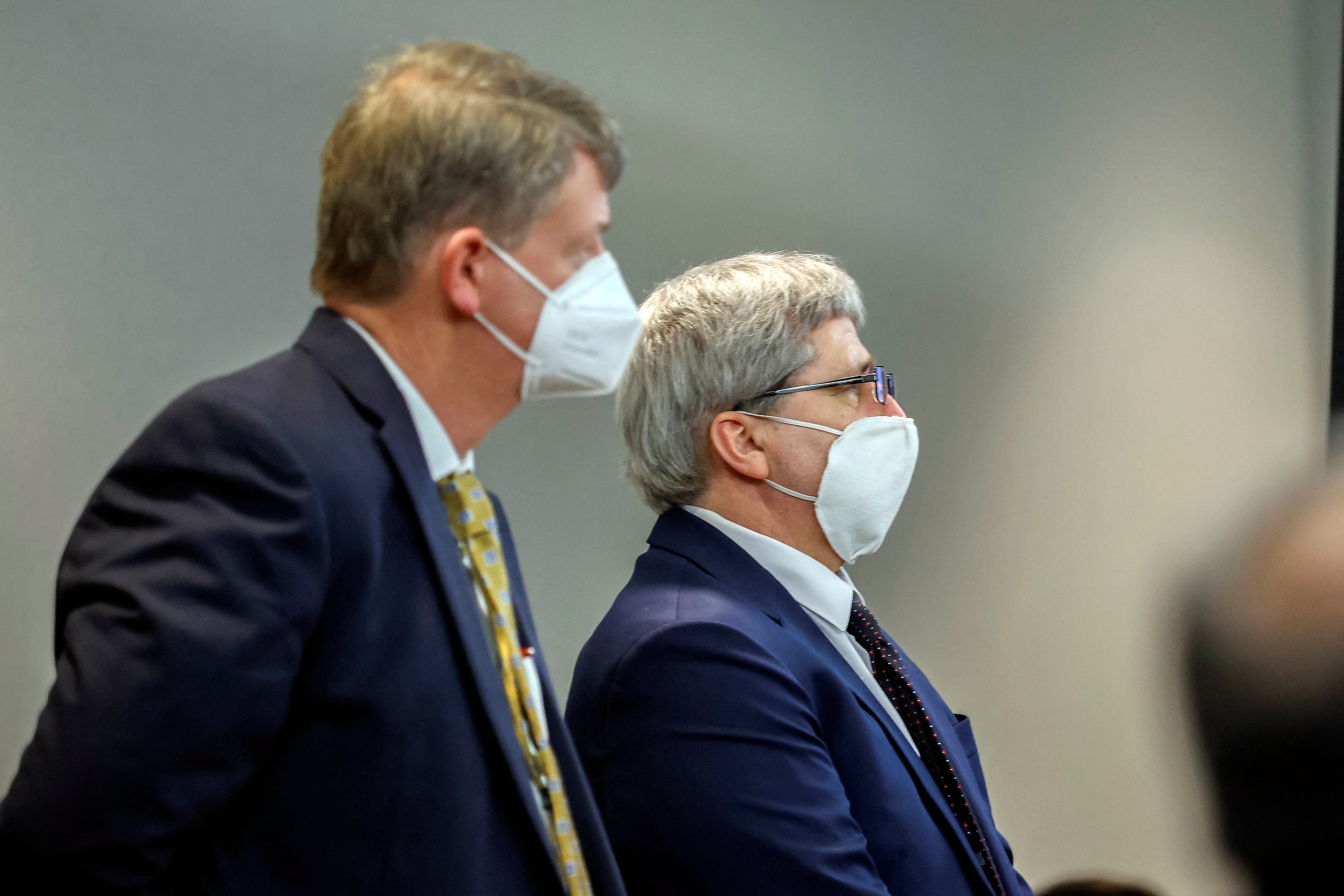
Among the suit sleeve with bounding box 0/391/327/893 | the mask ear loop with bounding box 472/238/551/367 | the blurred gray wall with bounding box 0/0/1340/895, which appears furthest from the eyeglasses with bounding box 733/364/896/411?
the suit sleeve with bounding box 0/391/327/893

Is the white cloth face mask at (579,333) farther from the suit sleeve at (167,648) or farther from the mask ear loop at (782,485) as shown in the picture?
the mask ear loop at (782,485)

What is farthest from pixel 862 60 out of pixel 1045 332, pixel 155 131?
pixel 155 131

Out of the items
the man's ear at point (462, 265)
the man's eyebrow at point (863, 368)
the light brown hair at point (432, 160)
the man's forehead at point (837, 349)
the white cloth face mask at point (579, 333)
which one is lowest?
the man's eyebrow at point (863, 368)

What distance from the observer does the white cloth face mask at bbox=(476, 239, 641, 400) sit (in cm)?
124

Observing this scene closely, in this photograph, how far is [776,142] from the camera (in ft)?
10.1

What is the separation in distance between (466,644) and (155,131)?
54.8 inches

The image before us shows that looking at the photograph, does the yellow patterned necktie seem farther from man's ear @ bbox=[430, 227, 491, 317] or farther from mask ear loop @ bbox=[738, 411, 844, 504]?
mask ear loop @ bbox=[738, 411, 844, 504]

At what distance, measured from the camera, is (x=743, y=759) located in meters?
1.54

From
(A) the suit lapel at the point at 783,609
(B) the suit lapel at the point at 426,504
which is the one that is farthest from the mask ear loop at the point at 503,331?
(A) the suit lapel at the point at 783,609

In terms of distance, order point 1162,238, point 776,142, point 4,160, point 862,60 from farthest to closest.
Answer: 1. point 1162,238
2. point 862,60
3. point 776,142
4. point 4,160

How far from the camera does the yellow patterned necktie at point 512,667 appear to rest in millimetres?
1212

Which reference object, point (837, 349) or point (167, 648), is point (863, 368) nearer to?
point (837, 349)

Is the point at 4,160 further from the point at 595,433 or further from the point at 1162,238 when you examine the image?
the point at 1162,238

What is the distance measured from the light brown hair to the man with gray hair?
656 millimetres
